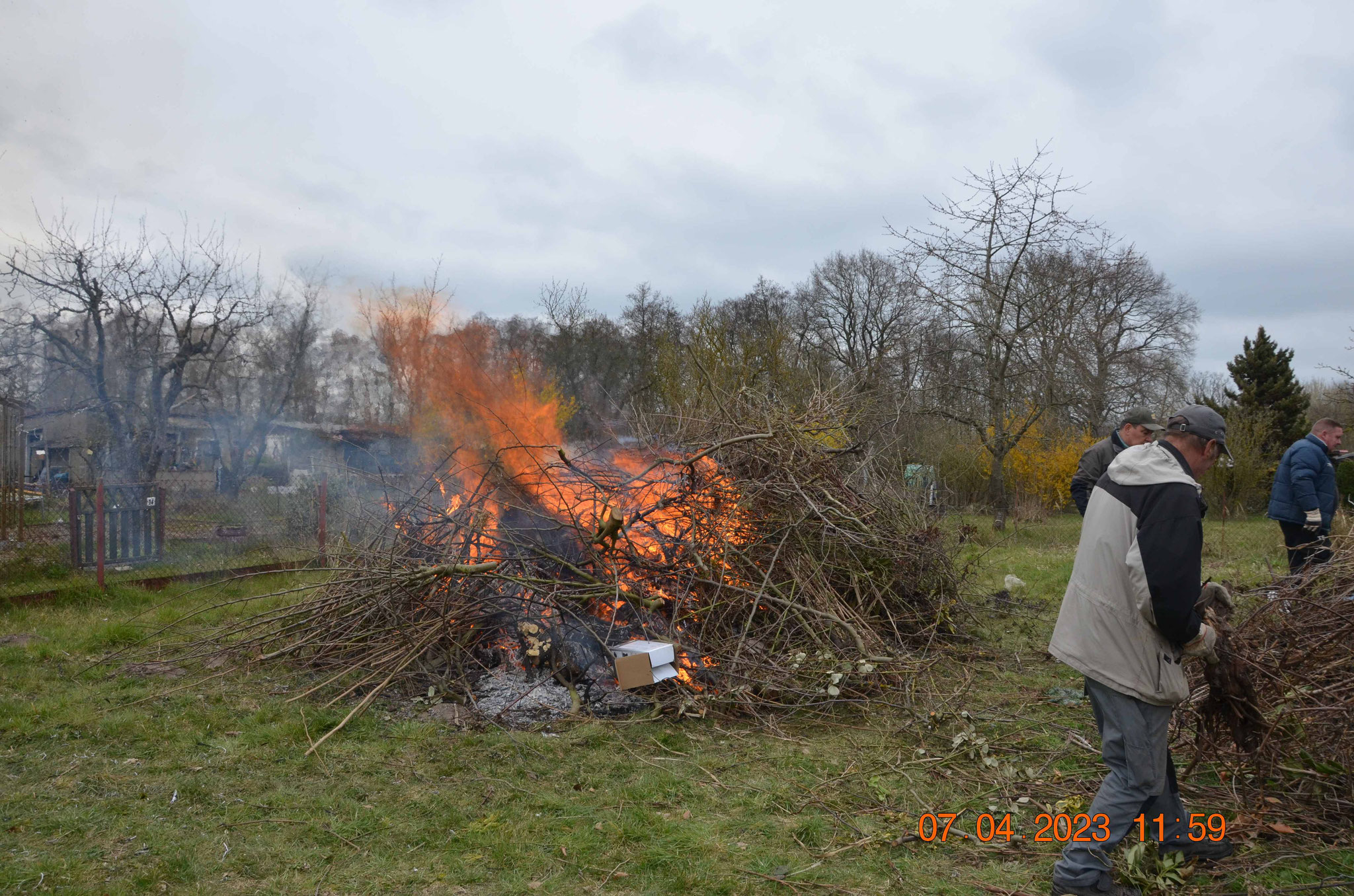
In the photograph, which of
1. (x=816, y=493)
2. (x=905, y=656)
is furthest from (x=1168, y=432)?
(x=816, y=493)

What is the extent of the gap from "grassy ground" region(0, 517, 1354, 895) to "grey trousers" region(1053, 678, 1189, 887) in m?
0.25

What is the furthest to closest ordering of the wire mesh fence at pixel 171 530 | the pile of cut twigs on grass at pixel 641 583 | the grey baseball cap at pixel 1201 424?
the wire mesh fence at pixel 171 530 → the pile of cut twigs on grass at pixel 641 583 → the grey baseball cap at pixel 1201 424

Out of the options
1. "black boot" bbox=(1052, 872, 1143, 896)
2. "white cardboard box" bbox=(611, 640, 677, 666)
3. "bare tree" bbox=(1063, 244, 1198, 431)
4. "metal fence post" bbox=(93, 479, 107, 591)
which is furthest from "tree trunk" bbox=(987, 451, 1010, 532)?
"metal fence post" bbox=(93, 479, 107, 591)

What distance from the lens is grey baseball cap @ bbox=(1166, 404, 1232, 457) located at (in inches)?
115

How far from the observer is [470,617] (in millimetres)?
5914

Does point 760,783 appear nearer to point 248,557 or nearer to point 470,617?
point 470,617

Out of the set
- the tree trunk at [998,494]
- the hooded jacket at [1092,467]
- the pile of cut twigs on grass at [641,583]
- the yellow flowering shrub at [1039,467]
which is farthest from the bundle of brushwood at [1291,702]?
the yellow flowering shrub at [1039,467]

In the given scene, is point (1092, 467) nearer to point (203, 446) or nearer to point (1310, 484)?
point (1310, 484)

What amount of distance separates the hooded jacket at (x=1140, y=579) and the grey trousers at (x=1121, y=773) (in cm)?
9

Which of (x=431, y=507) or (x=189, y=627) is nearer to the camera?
(x=431, y=507)

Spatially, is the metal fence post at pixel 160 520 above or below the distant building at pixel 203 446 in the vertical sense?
below

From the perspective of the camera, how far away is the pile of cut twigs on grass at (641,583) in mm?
5527

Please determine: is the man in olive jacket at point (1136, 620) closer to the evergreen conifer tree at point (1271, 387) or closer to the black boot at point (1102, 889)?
the black boot at point (1102, 889)

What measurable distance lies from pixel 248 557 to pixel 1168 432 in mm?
10635
